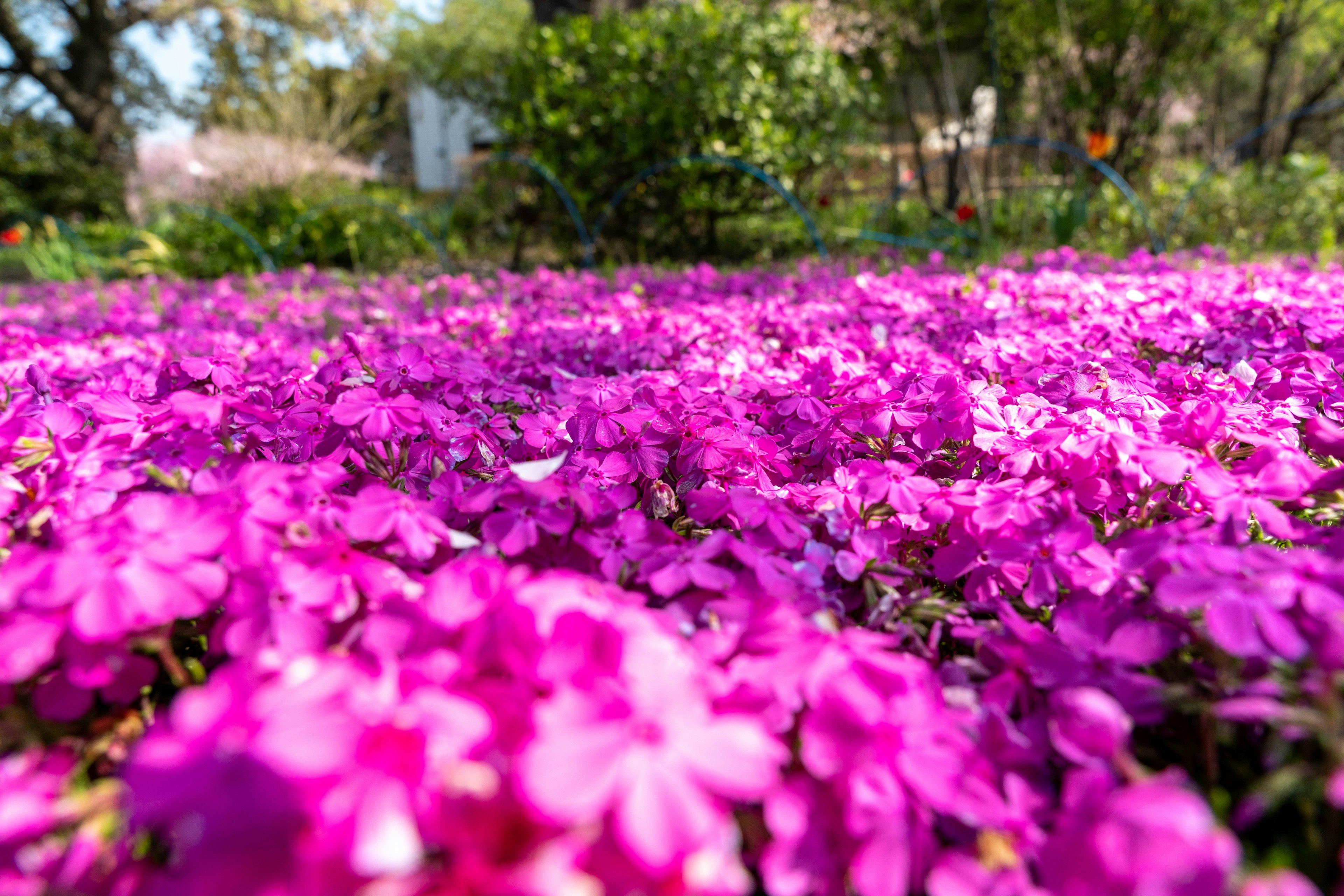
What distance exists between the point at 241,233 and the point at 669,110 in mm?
4561

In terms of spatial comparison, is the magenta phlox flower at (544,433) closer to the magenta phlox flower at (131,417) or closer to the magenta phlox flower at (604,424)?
the magenta phlox flower at (604,424)

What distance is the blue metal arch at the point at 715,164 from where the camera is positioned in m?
5.99

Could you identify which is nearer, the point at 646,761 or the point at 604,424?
the point at 646,761

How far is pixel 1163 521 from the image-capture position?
4.22ft

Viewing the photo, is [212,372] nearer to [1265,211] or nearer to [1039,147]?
[1039,147]

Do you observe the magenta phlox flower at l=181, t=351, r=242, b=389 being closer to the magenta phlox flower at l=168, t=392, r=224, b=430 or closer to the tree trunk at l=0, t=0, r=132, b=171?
the magenta phlox flower at l=168, t=392, r=224, b=430

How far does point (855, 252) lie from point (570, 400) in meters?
6.08

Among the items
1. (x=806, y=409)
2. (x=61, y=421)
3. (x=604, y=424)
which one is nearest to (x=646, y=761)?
(x=604, y=424)

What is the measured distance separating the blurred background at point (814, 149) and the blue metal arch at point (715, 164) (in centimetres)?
6

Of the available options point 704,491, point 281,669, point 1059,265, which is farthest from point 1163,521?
point 1059,265

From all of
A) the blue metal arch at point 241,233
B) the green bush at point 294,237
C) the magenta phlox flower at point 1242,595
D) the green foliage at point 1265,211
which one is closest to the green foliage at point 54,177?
the green bush at point 294,237

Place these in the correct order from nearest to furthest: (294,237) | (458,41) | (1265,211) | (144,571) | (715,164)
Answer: (144,571), (715,164), (1265,211), (294,237), (458,41)

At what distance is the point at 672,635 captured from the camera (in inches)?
32.0

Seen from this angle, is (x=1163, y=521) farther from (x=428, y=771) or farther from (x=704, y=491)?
(x=428, y=771)
